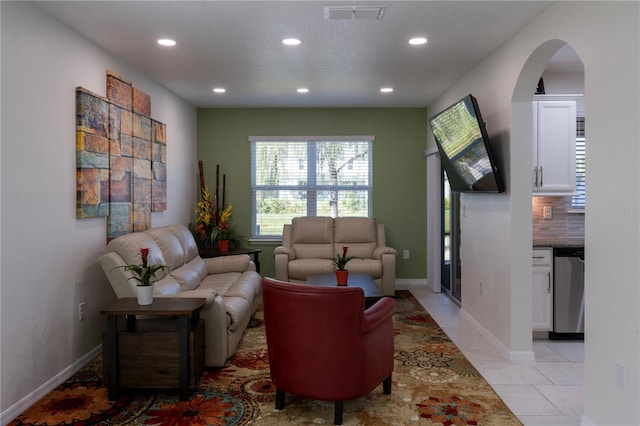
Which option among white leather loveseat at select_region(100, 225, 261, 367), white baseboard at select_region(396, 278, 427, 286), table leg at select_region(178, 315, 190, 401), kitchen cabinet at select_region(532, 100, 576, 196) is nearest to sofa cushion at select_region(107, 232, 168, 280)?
white leather loveseat at select_region(100, 225, 261, 367)

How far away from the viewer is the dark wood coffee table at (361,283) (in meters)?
4.00

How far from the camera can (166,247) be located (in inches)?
171

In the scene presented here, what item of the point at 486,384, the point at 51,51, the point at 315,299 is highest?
the point at 51,51

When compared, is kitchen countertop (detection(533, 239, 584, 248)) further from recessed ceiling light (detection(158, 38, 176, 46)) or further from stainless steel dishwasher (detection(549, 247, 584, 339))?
recessed ceiling light (detection(158, 38, 176, 46))

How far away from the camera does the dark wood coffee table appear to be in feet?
13.1

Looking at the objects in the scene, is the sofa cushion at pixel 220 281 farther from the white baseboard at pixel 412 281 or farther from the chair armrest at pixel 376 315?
the white baseboard at pixel 412 281

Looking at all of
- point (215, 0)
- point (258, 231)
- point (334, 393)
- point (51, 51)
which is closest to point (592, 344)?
point (334, 393)

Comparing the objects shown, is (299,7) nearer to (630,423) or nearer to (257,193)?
(630,423)

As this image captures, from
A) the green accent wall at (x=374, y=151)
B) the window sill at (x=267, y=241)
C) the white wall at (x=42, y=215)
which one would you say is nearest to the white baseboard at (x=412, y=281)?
the green accent wall at (x=374, y=151)

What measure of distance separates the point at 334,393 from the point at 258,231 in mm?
4436

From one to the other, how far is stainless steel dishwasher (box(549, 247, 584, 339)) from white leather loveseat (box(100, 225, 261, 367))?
104 inches

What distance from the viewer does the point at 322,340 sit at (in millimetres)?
2660

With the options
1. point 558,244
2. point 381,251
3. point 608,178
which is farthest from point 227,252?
point 608,178

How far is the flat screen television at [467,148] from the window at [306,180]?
2.24 metres
